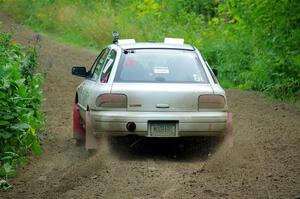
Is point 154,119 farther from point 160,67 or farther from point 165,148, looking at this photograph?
point 165,148

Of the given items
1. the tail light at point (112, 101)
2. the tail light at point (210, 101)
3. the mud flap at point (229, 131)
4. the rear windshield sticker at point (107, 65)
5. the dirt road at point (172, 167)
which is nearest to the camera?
the dirt road at point (172, 167)

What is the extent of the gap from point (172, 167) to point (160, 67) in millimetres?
1562

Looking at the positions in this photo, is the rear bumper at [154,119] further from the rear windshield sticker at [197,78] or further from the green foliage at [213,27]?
the green foliage at [213,27]

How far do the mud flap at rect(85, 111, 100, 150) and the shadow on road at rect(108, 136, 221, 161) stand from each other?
0.58 ft

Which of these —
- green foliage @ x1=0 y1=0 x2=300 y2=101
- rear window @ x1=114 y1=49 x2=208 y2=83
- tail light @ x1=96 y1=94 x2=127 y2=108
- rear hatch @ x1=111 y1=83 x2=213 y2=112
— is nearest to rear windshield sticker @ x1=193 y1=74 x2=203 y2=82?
rear window @ x1=114 y1=49 x2=208 y2=83

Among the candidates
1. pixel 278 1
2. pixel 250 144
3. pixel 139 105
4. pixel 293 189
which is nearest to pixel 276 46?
pixel 278 1

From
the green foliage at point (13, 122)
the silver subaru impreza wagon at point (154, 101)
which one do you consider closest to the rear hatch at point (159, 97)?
the silver subaru impreza wagon at point (154, 101)

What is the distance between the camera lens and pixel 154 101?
9.06 m

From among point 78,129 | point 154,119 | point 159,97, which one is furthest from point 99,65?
point 154,119

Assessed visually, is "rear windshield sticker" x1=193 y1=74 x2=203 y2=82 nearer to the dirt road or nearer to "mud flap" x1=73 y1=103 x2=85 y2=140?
the dirt road

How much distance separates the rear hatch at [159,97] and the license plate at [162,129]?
0.61 feet

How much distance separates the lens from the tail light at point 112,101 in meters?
9.08

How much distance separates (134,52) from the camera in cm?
994

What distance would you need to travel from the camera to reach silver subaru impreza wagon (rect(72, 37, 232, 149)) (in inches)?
355
